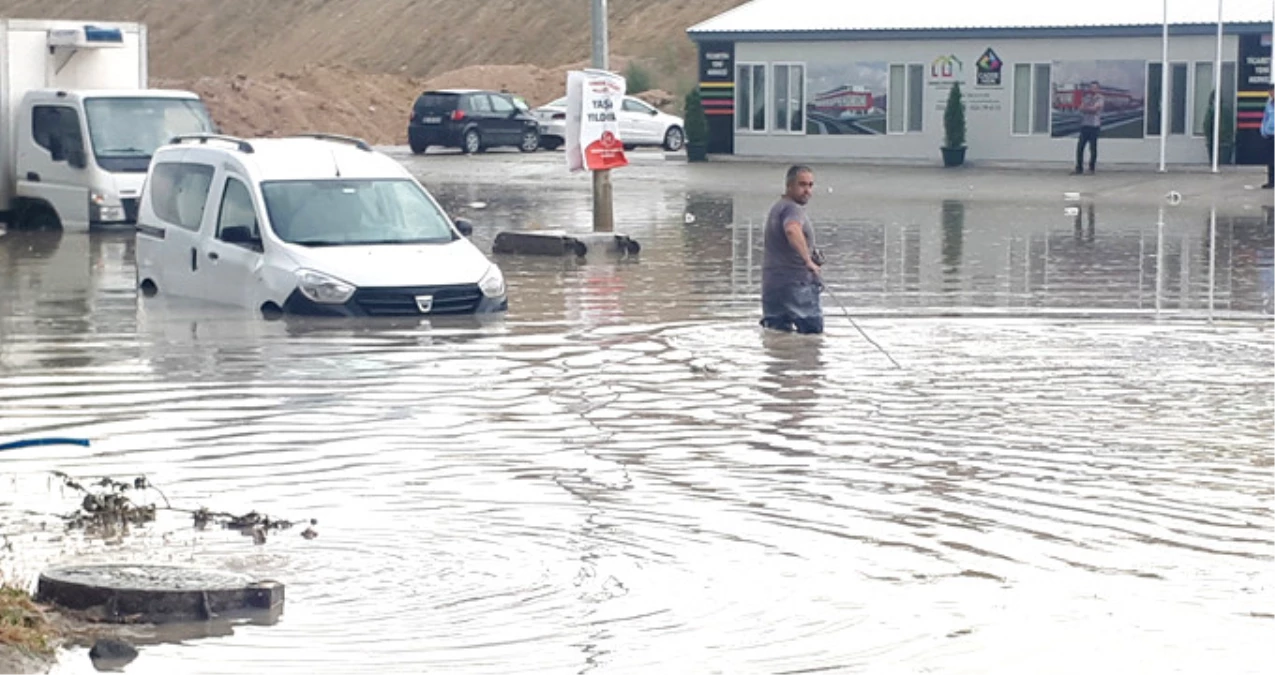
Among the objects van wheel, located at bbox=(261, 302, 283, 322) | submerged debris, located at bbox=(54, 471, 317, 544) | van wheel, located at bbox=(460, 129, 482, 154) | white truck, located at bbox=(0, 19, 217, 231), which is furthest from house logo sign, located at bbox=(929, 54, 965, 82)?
submerged debris, located at bbox=(54, 471, 317, 544)

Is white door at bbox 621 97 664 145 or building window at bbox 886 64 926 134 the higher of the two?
building window at bbox 886 64 926 134

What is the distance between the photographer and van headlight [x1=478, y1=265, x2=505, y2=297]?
17.4 meters

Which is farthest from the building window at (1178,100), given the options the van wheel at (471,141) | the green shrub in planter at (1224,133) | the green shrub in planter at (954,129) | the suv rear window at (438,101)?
the suv rear window at (438,101)

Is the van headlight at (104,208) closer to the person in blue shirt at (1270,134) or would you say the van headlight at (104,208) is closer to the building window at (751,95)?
the person in blue shirt at (1270,134)

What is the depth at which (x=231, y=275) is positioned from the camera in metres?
17.7

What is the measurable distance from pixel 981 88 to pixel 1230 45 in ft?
16.9

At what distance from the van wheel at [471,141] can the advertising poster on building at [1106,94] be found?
1447cm

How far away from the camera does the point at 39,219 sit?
28078 millimetres

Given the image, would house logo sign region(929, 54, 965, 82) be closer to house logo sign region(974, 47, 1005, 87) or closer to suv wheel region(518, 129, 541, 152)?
house logo sign region(974, 47, 1005, 87)

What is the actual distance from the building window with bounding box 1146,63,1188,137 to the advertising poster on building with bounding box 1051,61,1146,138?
0.39 ft

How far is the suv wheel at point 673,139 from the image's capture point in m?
53.2

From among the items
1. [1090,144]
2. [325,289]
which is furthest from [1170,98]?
[325,289]

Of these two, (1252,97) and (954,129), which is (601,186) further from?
(1252,97)

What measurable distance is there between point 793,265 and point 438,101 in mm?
35659
